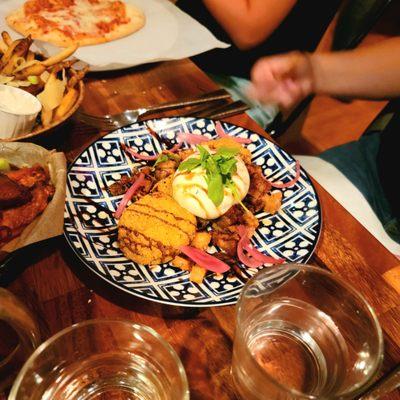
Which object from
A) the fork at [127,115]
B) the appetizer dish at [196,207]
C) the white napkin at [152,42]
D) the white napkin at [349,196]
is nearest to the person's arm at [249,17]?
the white napkin at [152,42]

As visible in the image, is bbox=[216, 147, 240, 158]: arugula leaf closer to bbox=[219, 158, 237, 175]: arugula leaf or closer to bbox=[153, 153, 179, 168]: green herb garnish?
bbox=[219, 158, 237, 175]: arugula leaf

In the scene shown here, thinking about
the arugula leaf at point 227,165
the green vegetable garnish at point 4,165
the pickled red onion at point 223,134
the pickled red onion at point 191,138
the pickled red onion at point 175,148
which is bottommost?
the pickled red onion at point 175,148

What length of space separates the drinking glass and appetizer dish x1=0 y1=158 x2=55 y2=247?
0.23 metres

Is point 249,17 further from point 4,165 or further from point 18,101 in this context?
point 4,165

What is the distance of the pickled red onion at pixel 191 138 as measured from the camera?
185 cm

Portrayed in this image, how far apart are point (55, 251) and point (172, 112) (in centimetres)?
99

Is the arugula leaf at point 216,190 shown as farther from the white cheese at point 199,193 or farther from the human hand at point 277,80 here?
the human hand at point 277,80

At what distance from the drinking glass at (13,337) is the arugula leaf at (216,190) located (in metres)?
0.72

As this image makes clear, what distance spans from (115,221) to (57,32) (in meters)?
1.94

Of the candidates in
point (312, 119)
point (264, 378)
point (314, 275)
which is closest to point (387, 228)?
point (314, 275)

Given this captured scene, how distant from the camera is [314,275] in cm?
109

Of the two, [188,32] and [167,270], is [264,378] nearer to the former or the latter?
[167,270]

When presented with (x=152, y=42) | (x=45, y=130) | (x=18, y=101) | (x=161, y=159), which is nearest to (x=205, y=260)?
(x=161, y=159)

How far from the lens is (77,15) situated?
3.05 metres
